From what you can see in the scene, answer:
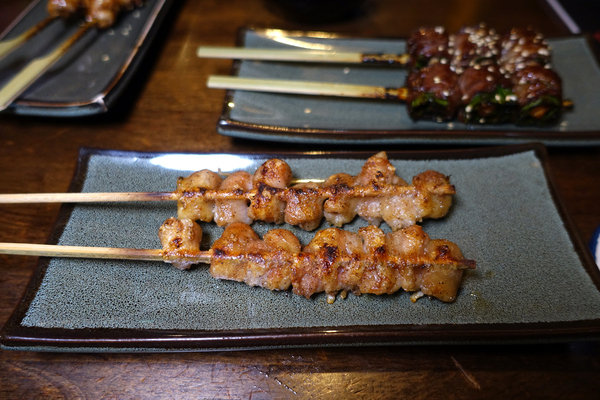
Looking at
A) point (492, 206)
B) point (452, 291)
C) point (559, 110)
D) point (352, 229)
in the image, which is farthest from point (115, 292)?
point (559, 110)

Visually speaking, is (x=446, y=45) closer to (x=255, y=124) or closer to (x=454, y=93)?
(x=454, y=93)

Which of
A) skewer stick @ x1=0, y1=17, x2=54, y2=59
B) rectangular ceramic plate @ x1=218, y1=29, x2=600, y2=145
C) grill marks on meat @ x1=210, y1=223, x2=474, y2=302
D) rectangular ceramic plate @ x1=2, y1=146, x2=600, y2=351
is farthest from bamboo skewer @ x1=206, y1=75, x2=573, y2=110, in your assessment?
skewer stick @ x1=0, y1=17, x2=54, y2=59

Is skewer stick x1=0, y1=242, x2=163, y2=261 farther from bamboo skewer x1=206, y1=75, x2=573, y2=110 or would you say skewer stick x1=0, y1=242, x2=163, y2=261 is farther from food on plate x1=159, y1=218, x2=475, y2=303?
bamboo skewer x1=206, y1=75, x2=573, y2=110

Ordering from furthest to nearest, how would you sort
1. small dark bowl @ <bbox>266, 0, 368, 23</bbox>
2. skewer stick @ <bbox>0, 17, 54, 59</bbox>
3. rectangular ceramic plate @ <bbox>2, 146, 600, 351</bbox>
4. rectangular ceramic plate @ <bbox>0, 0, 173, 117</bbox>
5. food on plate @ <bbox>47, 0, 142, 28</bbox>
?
small dark bowl @ <bbox>266, 0, 368, 23</bbox> < food on plate @ <bbox>47, 0, 142, 28</bbox> < skewer stick @ <bbox>0, 17, 54, 59</bbox> < rectangular ceramic plate @ <bbox>0, 0, 173, 117</bbox> < rectangular ceramic plate @ <bbox>2, 146, 600, 351</bbox>

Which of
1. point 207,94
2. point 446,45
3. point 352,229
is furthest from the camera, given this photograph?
point 207,94

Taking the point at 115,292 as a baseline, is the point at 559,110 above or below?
above

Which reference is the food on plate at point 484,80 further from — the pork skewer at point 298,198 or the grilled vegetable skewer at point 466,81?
the pork skewer at point 298,198

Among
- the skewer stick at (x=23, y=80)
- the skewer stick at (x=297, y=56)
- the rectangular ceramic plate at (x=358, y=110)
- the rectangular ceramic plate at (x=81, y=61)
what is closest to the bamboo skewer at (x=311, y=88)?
the rectangular ceramic plate at (x=358, y=110)
